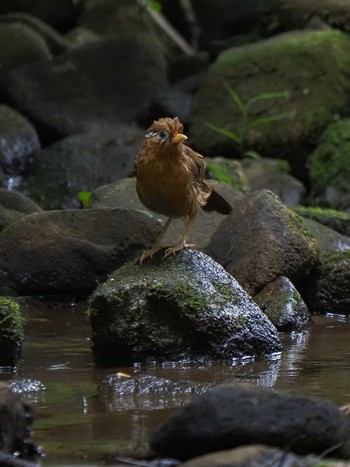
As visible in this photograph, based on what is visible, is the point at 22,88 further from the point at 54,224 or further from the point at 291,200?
the point at 54,224

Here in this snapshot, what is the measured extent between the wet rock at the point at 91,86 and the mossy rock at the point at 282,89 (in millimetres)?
815

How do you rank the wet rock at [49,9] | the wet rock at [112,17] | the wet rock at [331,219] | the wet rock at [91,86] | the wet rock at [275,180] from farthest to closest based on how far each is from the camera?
the wet rock at [112,17] → the wet rock at [49,9] → the wet rock at [91,86] → the wet rock at [275,180] → the wet rock at [331,219]

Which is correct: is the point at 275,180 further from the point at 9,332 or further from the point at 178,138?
the point at 9,332

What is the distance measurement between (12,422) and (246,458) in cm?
98

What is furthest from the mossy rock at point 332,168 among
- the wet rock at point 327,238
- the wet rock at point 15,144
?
the wet rock at point 15,144

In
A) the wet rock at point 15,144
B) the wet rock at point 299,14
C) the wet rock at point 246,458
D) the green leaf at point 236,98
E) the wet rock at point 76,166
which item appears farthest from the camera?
the wet rock at point 299,14

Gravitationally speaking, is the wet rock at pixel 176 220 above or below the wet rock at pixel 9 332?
above

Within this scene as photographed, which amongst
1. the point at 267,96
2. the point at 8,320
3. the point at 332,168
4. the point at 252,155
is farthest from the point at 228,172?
the point at 8,320

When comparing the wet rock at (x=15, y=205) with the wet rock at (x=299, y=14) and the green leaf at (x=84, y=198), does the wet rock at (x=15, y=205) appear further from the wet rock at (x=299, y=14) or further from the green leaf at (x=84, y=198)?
the wet rock at (x=299, y=14)

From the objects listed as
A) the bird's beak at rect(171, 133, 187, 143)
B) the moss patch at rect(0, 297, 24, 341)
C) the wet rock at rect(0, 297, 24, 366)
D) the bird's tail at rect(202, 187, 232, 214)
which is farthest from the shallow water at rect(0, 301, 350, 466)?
the bird's beak at rect(171, 133, 187, 143)

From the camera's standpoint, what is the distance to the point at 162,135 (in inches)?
268

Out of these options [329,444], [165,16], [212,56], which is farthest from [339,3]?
[329,444]

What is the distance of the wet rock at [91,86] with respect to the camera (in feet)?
47.2

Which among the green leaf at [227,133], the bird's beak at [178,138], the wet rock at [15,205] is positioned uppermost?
the green leaf at [227,133]
